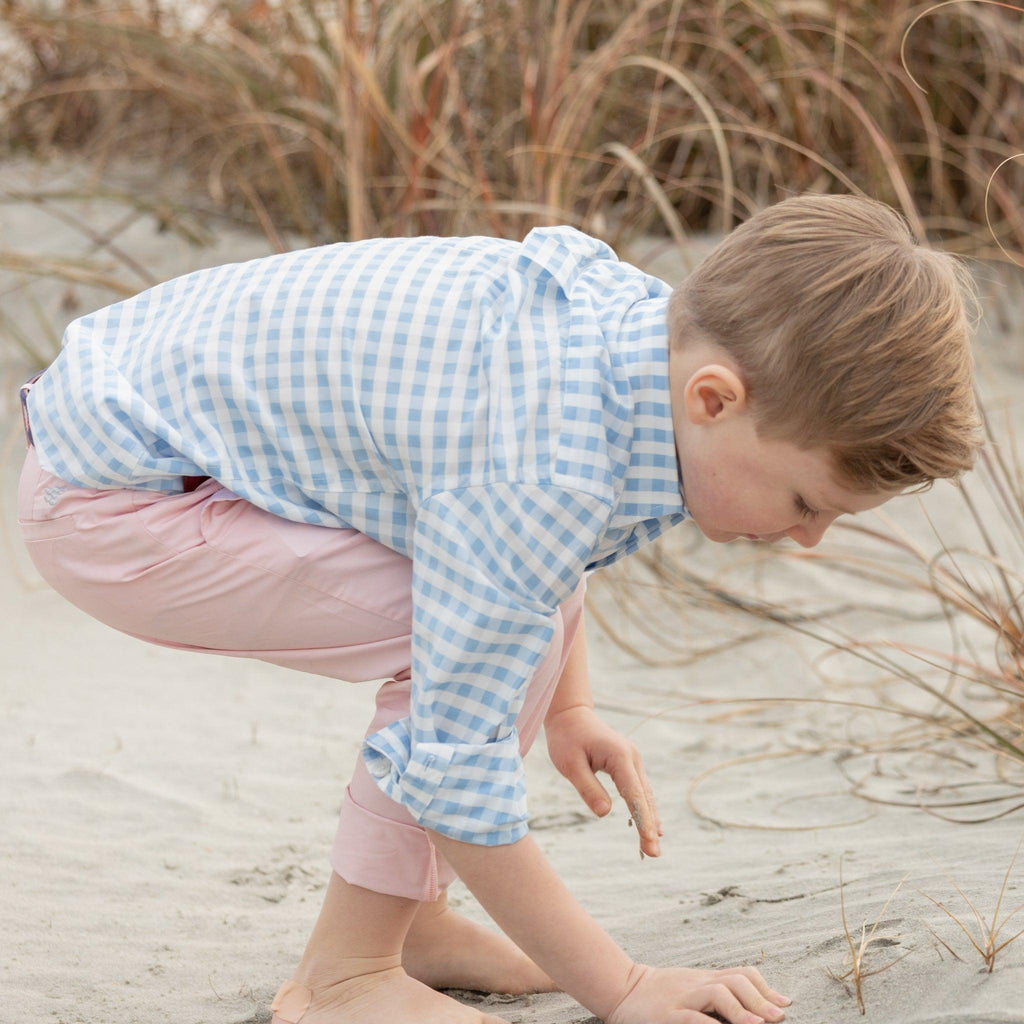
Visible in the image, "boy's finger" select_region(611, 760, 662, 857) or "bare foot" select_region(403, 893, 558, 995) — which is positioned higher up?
"boy's finger" select_region(611, 760, 662, 857)

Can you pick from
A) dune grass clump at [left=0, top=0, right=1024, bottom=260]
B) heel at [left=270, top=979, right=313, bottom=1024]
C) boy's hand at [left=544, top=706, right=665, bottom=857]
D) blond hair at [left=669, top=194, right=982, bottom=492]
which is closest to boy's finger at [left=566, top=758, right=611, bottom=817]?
boy's hand at [left=544, top=706, right=665, bottom=857]

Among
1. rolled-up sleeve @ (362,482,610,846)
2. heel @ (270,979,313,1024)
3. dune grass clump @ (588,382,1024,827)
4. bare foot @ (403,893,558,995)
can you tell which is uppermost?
rolled-up sleeve @ (362,482,610,846)

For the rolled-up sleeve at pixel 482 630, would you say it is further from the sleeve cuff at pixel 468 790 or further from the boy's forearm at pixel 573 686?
the boy's forearm at pixel 573 686

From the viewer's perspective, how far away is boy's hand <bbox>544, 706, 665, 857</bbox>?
1482 millimetres

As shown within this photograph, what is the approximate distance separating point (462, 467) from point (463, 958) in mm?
660

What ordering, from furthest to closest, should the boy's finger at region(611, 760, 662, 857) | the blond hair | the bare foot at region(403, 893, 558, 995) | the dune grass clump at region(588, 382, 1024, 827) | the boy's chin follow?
the dune grass clump at region(588, 382, 1024, 827) → the bare foot at region(403, 893, 558, 995) → the boy's finger at region(611, 760, 662, 857) → the boy's chin → the blond hair

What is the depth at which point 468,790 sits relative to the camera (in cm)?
127

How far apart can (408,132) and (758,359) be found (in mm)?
2160

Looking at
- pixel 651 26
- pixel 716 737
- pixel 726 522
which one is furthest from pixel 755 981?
pixel 651 26

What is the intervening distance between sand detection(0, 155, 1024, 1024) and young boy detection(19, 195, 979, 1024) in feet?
0.72

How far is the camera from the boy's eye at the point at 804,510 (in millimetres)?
1323

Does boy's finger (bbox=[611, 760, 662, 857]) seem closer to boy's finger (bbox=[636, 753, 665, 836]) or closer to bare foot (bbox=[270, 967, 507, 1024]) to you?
boy's finger (bbox=[636, 753, 665, 836])

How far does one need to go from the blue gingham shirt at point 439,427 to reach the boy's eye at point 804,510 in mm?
121

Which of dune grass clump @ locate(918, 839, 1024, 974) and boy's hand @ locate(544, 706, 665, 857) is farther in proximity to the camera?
boy's hand @ locate(544, 706, 665, 857)
